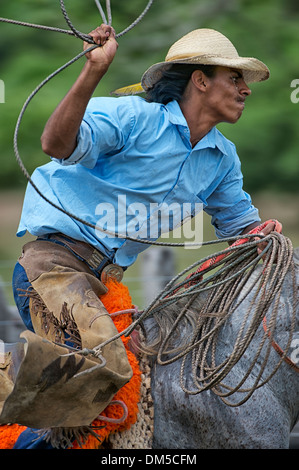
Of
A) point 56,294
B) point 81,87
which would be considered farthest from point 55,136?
point 56,294

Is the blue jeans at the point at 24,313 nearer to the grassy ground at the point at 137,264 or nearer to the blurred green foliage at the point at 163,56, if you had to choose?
the grassy ground at the point at 137,264

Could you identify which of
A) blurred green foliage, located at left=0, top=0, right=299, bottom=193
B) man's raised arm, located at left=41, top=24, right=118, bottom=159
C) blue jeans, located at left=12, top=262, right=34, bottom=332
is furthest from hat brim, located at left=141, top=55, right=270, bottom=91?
blurred green foliage, located at left=0, top=0, right=299, bottom=193

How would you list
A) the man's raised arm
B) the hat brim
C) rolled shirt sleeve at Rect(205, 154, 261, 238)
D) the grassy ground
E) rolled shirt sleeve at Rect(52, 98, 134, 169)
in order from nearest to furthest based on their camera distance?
the man's raised arm, rolled shirt sleeve at Rect(52, 98, 134, 169), the hat brim, rolled shirt sleeve at Rect(205, 154, 261, 238), the grassy ground

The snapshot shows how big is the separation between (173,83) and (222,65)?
20cm

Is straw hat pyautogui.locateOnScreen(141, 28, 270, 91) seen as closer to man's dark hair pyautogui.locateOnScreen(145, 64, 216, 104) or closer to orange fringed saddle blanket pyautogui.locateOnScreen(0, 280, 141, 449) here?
man's dark hair pyautogui.locateOnScreen(145, 64, 216, 104)

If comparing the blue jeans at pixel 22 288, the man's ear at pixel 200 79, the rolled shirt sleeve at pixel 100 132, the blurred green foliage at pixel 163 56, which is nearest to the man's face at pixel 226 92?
the man's ear at pixel 200 79

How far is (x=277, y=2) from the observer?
23.2 feet

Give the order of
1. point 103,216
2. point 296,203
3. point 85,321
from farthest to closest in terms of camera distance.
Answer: point 296,203
point 103,216
point 85,321

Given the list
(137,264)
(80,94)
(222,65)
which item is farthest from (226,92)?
(137,264)

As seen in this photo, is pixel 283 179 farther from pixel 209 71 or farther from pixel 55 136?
pixel 55 136

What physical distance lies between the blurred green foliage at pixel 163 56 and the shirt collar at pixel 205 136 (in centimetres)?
400

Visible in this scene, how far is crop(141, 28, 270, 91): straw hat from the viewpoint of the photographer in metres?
2.16

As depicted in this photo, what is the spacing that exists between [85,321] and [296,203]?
5.78 metres

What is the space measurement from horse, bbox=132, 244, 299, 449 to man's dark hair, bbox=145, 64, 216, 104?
2.22ft
